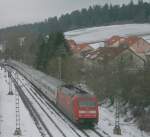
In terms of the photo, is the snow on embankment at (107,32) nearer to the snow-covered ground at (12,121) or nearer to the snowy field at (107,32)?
the snowy field at (107,32)

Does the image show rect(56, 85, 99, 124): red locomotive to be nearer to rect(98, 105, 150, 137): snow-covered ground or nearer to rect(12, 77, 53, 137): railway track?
rect(98, 105, 150, 137): snow-covered ground

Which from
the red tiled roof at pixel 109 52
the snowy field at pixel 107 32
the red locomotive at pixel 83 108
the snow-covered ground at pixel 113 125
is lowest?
the snow-covered ground at pixel 113 125

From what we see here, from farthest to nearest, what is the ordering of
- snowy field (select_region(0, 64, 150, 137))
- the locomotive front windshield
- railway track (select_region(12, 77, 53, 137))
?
the locomotive front windshield
snowy field (select_region(0, 64, 150, 137))
railway track (select_region(12, 77, 53, 137))

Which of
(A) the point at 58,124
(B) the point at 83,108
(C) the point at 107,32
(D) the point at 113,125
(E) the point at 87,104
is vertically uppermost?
(C) the point at 107,32

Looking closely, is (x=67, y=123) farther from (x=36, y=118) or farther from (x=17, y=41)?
(x=17, y=41)

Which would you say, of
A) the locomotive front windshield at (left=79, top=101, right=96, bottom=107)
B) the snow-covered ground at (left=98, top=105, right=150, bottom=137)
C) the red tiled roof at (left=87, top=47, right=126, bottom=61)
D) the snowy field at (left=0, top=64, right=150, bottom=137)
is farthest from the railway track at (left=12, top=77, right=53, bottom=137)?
the red tiled roof at (left=87, top=47, right=126, bottom=61)

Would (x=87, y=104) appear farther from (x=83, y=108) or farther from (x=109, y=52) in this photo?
(x=109, y=52)

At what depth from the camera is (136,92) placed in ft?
118

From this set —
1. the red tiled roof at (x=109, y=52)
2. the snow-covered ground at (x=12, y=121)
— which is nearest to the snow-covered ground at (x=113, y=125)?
the snow-covered ground at (x=12, y=121)

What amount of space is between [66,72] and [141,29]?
4203 inches

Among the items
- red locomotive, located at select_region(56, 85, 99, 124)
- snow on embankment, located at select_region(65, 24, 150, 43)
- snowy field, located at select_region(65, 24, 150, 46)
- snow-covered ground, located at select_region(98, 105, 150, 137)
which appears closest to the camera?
snow-covered ground, located at select_region(98, 105, 150, 137)

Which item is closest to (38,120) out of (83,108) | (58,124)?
(58,124)

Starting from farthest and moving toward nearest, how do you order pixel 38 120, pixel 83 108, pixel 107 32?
pixel 107 32, pixel 38 120, pixel 83 108

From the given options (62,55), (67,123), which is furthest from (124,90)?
(62,55)
